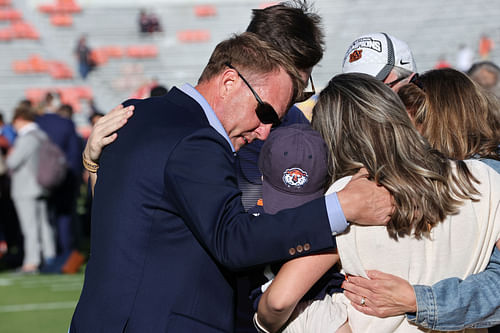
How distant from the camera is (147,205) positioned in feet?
6.31

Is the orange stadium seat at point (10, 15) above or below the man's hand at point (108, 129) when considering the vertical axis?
below

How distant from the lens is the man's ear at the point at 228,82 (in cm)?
211

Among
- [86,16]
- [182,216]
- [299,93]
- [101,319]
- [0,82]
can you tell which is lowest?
[0,82]

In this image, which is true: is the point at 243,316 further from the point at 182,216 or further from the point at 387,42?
the point at 387,42

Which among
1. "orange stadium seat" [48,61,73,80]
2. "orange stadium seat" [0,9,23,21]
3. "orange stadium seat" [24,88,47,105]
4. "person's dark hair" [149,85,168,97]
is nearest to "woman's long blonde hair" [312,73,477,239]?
"person's dark hair" [149,85,168,97]

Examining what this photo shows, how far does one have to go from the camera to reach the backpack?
27.4ft

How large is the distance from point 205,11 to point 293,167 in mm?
25779

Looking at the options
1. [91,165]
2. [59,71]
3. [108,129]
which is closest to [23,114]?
[91,165]

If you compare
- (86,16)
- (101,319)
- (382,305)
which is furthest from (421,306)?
(86,16)

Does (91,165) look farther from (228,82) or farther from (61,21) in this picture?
(61,21)

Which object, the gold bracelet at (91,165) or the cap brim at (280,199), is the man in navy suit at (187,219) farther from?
the gold bracelet at (91,165)

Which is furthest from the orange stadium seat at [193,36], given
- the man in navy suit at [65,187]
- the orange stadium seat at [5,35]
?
the man in navy suit at [65,187]

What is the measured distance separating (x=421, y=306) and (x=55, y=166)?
23.2 feet

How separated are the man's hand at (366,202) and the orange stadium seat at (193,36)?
24.4 meters
